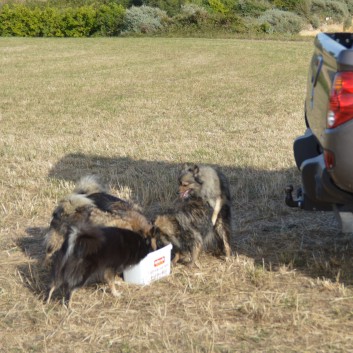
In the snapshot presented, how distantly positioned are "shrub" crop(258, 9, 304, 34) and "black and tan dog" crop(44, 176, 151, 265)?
38981mm

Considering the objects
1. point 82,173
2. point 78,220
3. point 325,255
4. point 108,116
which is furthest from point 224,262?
point 108,116

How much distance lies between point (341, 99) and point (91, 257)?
191cm

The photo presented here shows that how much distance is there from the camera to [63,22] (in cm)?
4609

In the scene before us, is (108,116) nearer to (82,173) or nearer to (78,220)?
(82,173)

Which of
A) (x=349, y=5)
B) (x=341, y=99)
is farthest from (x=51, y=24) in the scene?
(x=341, y=99)

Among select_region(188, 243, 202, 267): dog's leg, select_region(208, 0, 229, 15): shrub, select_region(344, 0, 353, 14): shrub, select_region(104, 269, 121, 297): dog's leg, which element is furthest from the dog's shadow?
select_region(344, 0, 353, 14): shrub

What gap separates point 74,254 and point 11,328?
2.03 feet

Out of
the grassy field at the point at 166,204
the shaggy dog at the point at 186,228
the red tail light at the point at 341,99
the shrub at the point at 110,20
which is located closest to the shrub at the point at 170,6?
the shrub at the point at 110,20

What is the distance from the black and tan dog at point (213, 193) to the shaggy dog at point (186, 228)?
65 mm

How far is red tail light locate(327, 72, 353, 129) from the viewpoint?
13.2ft

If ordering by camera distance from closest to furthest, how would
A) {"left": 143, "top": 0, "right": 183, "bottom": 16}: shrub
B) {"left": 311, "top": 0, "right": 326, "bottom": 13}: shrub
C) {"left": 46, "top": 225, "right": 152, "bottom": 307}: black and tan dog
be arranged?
{"left": 46, "top": 225, "right": 152, "bottom": 307}: black and tan dog → {"left": 143, "top": 0, "right": 183, "bottom": 16}: shrub → {"left": 311, "top": 0, "right": 326, "bottom": 13}: shrub

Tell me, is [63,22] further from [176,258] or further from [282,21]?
[176,258]

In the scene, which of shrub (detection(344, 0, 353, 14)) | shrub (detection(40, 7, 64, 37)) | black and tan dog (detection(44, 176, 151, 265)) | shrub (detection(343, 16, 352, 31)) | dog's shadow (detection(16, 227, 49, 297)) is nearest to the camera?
dog's shadow (detection(16, 227, 49, 297))

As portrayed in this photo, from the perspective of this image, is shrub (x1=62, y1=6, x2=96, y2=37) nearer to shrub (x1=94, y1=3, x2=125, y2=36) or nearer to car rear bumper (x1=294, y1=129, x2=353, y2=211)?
shrub (x1=94, y1=3, x2=125, y2=36)
